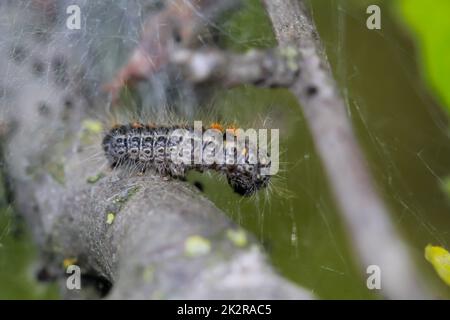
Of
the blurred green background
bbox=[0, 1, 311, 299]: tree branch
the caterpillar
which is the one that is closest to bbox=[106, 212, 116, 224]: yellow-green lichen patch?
bbox=[0, 1, 311, 299]: tree branch

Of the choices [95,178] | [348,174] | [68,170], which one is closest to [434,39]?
[348,174]

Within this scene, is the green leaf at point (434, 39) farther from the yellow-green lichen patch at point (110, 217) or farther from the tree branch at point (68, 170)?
the yellow-green lichen patch at point (110, 217)

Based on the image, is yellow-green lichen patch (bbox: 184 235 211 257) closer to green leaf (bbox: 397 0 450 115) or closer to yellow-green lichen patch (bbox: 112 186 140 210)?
yellow-green lichen patch (bbox: 112 186 140 210)

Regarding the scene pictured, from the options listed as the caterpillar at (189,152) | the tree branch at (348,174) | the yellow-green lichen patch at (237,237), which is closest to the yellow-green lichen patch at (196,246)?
the yellow-green lichen patch at (237,237)
